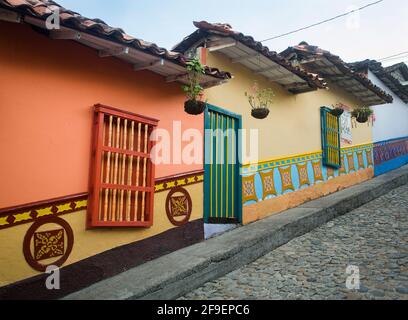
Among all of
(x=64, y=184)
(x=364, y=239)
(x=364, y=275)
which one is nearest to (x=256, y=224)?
(x=364, y=239)

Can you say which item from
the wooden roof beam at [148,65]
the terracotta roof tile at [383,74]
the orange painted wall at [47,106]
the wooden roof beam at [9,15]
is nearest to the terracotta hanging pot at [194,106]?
the wooden roof beam at [148,65]

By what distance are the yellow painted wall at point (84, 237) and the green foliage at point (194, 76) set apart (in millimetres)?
1547

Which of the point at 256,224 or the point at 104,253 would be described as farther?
the point at 256,224

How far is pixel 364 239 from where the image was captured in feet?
18.4

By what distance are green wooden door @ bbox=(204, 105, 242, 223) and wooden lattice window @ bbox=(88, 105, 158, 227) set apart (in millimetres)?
1322

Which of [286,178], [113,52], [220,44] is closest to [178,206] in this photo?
[113,52]

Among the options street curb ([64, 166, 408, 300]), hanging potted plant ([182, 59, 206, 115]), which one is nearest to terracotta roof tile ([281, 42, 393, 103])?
street curb ([64, 166, 408, 300])

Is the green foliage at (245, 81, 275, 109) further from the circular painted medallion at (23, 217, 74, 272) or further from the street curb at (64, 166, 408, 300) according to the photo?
the circular painted medallion at (23, 217, 74, 272)

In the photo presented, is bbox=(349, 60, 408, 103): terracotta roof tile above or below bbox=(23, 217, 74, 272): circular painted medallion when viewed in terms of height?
above

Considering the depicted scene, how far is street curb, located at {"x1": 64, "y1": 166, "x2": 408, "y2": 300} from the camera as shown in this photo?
3.62m
